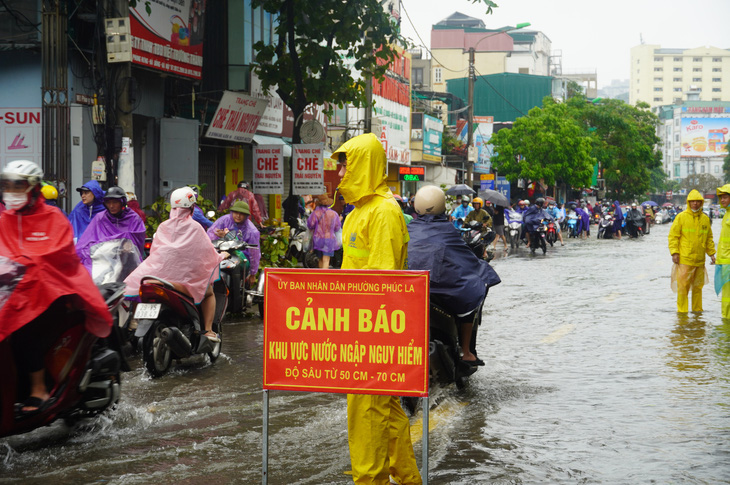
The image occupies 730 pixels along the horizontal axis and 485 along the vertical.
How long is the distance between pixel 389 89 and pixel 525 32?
55204mm

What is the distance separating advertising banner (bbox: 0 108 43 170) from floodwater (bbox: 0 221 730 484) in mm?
6117

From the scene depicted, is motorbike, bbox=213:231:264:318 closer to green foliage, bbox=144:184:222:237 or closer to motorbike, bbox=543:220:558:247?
green foliage, bbox=144:184:222:237

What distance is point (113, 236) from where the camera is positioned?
27.5ft

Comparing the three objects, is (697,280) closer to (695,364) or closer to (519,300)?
(519,300)

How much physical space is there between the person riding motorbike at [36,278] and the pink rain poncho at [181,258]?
230cm

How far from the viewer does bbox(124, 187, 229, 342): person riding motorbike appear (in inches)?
295

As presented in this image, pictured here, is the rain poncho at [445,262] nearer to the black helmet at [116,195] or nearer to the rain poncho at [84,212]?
the black helmet at [116,195]

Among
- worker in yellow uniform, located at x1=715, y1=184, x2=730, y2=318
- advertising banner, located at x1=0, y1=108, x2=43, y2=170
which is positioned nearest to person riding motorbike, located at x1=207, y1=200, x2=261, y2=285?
advertising banner, located at x1=0, y1=108, x2=43, y2=170

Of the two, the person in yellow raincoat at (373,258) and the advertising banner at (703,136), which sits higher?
the advertising banner at (703,136)

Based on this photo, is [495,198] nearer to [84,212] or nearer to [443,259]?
[84,212]

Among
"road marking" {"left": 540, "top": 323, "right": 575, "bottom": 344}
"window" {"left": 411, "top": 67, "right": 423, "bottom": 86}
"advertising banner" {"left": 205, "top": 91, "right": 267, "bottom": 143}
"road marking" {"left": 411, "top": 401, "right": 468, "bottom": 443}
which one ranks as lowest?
"road marking" {"left": 540, "top": 323, "right": 575, "bottom": 344}

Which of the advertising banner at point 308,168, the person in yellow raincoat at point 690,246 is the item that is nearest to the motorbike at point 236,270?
the person in yellow raincoat at point 690,246

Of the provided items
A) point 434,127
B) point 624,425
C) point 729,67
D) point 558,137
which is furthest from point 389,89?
point 729,67

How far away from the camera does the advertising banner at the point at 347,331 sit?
4.10 metres
